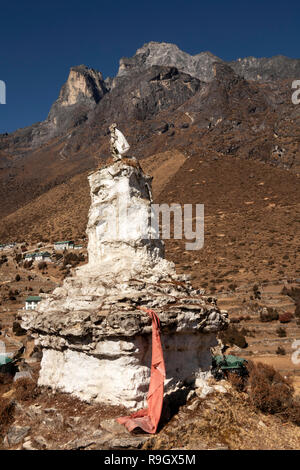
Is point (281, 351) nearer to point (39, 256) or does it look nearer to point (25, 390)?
point (25, 390)

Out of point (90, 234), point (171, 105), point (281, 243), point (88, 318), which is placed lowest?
point (88, 318)

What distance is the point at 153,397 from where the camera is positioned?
17.9ft

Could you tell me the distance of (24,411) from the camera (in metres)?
6.18

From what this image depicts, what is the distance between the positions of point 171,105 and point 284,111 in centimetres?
5045

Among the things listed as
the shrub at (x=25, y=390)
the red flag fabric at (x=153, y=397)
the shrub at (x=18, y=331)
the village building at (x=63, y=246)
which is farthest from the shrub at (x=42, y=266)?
the red flag fabric at (x=153, y=397)

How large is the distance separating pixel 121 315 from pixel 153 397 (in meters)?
1.33

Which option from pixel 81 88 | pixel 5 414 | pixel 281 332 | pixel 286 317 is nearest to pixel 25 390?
pixel 5 414

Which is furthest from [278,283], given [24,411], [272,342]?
[24,411]

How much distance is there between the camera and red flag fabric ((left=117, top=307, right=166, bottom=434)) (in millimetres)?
5160

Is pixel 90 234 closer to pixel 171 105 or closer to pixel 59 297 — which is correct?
pixel 59 297

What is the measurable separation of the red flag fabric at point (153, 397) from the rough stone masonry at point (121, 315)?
0.15 meters

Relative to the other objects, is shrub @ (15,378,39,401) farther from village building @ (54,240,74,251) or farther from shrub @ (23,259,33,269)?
village building @ (54,240,74,251)
